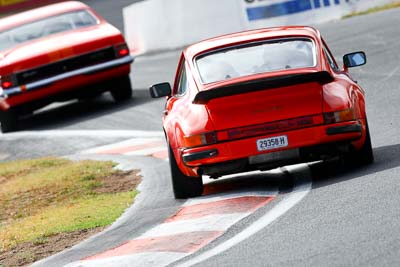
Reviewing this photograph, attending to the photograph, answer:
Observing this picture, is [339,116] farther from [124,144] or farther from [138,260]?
[124,144]

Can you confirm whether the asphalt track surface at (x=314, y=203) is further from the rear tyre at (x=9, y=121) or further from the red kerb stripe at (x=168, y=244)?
the rear tyre at (x=9, y=121)

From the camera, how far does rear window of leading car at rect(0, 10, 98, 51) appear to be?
68.8ft

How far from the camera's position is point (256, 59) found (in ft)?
37.4

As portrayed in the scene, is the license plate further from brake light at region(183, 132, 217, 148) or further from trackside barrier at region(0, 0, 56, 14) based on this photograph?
trackside barrier at region(0, 0, 56, 14)

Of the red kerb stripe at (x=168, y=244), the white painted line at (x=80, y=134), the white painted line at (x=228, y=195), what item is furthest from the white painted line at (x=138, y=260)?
the white painted line at (x=80, y=134)

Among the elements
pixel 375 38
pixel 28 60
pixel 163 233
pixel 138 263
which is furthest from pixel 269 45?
pixel 375 38

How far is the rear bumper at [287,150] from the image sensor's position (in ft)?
34.9

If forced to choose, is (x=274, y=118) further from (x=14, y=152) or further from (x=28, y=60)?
(x=28, y=60)

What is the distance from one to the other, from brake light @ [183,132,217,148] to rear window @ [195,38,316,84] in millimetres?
705

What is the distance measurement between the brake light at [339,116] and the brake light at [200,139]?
0.93m

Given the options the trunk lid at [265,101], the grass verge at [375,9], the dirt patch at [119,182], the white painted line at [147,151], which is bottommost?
the grass verge at [375,9]

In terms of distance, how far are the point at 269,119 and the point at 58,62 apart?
1006cm

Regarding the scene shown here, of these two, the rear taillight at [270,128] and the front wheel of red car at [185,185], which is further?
the front wheel of red car at [185,185]

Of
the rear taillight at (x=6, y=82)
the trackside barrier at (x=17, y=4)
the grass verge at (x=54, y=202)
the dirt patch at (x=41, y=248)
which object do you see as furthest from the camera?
the trackside barrier at (x=17, y=4)
